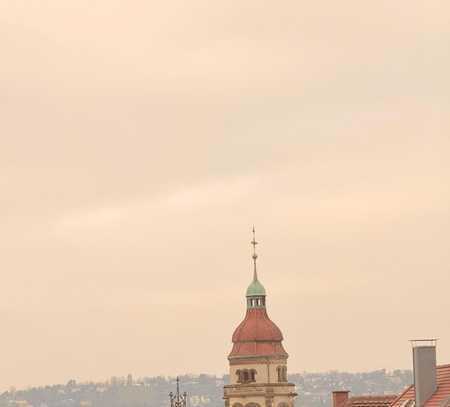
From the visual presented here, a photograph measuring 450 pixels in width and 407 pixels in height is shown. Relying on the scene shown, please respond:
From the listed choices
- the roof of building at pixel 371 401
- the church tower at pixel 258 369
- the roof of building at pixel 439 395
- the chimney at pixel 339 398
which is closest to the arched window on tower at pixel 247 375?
the church tower at pixel 258 369

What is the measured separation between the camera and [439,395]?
3209 inches

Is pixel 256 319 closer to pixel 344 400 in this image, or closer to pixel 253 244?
pixel 253 244

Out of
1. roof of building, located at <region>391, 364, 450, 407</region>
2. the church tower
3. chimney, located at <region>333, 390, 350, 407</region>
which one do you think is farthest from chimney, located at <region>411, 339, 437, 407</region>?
the church tower

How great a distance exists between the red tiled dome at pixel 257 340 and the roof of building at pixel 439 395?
90.7 metres

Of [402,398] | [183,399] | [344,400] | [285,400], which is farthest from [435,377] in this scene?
[285,400]

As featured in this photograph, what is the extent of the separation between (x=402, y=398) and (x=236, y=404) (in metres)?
91.4

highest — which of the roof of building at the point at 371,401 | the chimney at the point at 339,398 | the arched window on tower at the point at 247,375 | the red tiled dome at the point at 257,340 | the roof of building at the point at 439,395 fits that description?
the red tiled dome at the point at 257,340

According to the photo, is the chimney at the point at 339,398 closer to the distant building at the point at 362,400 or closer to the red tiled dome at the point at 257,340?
the distant building at the point at 362,400

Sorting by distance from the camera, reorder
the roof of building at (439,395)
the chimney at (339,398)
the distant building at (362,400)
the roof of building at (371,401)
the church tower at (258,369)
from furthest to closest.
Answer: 1. the church tower at (258,369)
2. the chimney at (339,398)
3. the distant building at (362,400)
4. the roof of building at (371,401)
5. the roof of building at (439,395)

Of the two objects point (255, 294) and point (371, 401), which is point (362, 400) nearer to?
point (371, 401)

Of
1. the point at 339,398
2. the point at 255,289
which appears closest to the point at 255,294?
the point at 255,289

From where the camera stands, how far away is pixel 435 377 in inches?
3250

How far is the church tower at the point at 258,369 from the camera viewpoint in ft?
593

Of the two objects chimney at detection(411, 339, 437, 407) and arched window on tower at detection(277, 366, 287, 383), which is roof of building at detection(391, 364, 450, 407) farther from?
arched window on tower at detection(277, 366, 287, 383)
